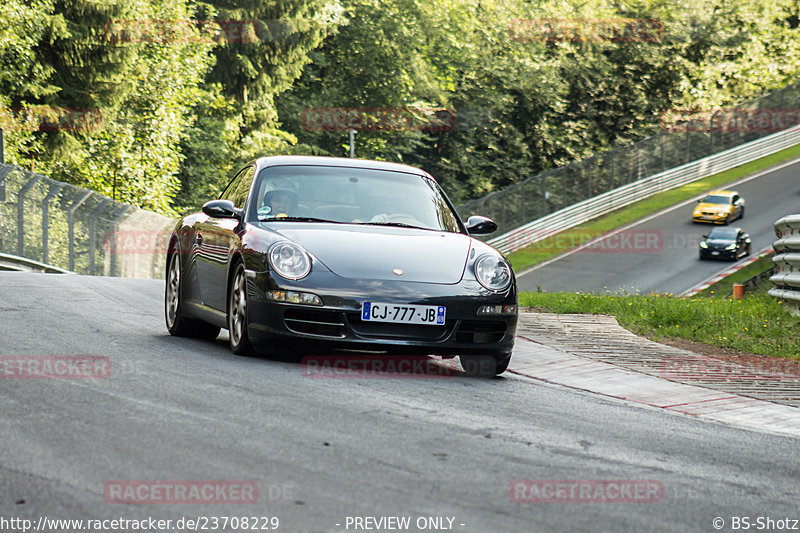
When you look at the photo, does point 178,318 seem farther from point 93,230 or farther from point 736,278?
point 736,278

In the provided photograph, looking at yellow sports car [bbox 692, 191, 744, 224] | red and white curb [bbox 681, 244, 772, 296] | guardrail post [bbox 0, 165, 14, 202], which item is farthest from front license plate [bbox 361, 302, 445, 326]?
yellow sports car [bbox 692, 191, 744, 224]

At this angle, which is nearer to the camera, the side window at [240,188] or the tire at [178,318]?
the side window at [240,188]

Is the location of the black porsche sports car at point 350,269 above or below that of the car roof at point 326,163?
below

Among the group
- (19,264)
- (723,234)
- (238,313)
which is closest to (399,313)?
(238,313)

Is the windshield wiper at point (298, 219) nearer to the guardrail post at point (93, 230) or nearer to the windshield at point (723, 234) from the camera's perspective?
the guardrail post at point (93, 230)

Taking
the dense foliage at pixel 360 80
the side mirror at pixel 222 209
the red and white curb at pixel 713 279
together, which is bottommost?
the red and white curb at pixel 713 279

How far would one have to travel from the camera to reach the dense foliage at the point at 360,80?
104ft

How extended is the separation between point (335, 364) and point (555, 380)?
1.65 metres

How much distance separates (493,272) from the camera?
789cm

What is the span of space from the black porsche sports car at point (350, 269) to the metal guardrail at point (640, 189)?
123 feet

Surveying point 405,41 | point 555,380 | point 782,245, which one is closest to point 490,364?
point 555,380

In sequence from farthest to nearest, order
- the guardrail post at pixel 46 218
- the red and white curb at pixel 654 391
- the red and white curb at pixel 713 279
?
the red and white curb at pixel 713 279, the guardrail post at pixel 46 218, the red and white curb at pixel 654 391

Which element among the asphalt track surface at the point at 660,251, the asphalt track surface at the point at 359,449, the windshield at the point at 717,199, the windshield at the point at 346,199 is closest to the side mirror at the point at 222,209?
the windshield at the point at 346,199

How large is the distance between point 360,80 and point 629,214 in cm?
1461
